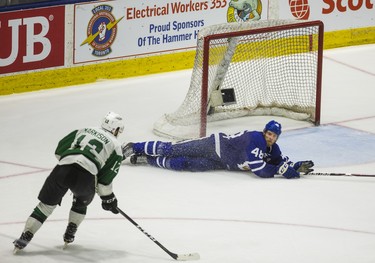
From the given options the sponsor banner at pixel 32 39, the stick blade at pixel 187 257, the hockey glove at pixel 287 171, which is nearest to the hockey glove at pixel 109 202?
the stick blade at pixel 187 257

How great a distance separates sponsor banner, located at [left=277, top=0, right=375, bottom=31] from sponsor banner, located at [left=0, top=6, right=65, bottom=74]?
2900 millimetres

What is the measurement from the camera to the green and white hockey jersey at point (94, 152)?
841 centimetres

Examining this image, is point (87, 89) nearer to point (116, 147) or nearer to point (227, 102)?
point (227, 102)

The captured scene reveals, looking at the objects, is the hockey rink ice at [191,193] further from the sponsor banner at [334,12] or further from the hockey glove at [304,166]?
the sponsor banner at [334,12]

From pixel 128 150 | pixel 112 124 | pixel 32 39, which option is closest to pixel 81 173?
pixel 112 124

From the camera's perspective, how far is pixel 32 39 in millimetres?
12734

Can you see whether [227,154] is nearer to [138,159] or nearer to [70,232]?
[138,159]

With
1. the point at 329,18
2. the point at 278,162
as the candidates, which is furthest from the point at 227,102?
the point at 329,18

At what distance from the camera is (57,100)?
1294 cm

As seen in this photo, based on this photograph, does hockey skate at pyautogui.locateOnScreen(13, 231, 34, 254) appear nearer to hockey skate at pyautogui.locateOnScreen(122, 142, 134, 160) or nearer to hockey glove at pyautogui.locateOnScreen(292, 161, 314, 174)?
hockey skate at pyautogui.locateOnScreen(122, 142, 134, 160)

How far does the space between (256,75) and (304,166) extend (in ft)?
6.67

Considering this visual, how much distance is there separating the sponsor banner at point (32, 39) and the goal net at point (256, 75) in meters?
1.57

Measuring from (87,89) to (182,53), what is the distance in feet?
4.22

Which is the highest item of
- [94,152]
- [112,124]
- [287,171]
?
[112,124]
